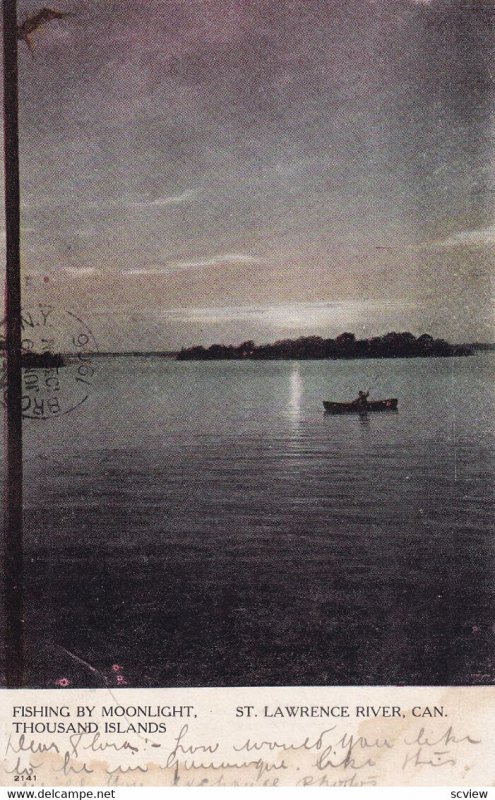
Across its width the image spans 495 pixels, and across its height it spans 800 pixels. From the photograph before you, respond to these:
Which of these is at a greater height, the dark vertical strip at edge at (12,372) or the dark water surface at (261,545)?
the dark vertical strip at edge at (12,372)

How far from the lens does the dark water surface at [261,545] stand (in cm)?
426

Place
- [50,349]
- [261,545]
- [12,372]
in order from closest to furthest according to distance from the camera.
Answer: [12,372] < [50,349] < [261,545]

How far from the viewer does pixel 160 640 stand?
456 cm

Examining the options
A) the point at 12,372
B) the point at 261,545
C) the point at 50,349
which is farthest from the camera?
the point at 261,545

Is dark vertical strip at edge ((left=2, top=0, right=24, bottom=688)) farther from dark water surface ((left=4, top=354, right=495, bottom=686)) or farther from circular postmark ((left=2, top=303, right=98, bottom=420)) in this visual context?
circular postmark ((left=2, top=303, right=98, bottom=420))

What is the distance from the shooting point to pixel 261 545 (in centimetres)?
1123

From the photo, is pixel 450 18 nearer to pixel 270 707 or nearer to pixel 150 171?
pixel 150 171

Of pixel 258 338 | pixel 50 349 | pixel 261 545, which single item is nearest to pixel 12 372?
pixel 50 349

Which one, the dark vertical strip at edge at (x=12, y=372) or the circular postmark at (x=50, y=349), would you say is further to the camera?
the circular postmark at (x=50, y=349)

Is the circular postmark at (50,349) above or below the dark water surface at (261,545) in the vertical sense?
above

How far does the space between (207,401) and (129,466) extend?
14.9m

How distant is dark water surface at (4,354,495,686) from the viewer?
4.26 meters

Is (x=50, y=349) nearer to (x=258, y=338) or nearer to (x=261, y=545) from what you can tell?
(x=258, y=338)

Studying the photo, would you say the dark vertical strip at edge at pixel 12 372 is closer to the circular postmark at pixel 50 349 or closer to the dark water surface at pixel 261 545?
the dark water surface at pixel 261 545
